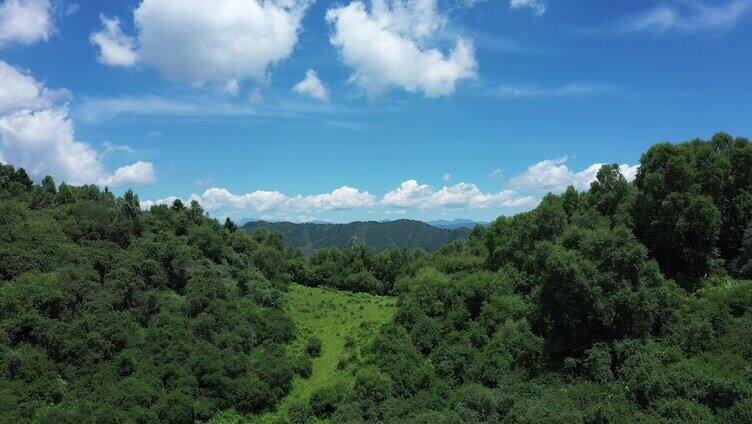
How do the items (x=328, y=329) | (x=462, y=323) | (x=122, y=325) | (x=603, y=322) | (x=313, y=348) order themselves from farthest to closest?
(x=328, y=329) → (x=313, y=348) → (x=462, y=323) → (x=122, y=325) → (x=603, y=322)

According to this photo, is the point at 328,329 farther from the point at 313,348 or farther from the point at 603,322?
the point at 603,322

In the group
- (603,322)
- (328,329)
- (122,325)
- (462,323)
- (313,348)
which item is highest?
(603,322)

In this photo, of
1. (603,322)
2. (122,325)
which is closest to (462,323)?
(603,322)

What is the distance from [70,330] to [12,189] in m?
32.8

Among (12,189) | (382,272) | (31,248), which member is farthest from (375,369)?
(382,272)

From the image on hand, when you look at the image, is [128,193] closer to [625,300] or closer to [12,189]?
[12,189]

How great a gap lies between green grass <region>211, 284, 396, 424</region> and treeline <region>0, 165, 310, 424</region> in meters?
1.35

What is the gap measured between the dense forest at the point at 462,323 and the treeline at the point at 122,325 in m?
0.17

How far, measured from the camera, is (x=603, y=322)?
104 ft

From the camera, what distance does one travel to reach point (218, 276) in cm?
5894

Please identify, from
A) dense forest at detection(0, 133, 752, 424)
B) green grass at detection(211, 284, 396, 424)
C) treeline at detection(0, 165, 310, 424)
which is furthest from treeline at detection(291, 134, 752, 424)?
treeline at detection(0, 165, 310, 424)

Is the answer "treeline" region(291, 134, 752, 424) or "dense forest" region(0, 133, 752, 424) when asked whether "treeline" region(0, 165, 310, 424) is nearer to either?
"dense forest" region(0, 133, 752, 424)

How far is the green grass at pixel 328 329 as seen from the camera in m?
44.4

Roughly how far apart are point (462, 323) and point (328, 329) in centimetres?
1907
